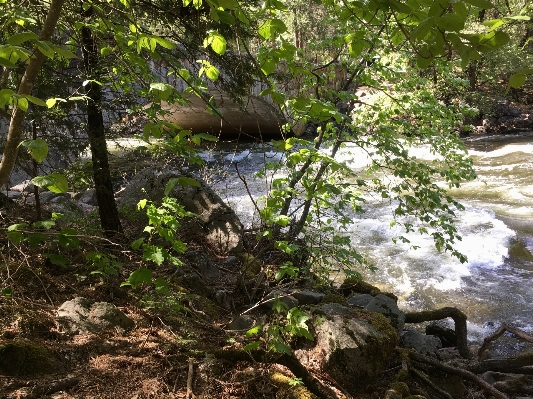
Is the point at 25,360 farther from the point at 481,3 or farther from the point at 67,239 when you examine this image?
the point at 481,3

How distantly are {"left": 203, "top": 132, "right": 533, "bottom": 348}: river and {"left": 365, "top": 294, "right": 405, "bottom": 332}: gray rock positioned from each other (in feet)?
6.83

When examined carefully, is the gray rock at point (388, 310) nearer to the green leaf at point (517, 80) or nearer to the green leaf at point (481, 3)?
the green leaf at point (517, 80)

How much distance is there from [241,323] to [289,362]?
2.48 feet

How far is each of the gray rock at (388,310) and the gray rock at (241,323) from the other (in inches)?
64.8


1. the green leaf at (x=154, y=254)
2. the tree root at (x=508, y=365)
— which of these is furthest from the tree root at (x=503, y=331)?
the green leaf at (x=154, y=254)

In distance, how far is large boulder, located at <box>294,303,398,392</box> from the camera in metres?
2.92

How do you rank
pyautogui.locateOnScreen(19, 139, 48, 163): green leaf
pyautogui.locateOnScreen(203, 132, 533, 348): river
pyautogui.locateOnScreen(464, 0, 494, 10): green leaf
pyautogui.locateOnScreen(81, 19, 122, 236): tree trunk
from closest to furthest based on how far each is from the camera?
1. pyautogui.locateOnScreen(464, 0, 494, 10): green leaf
2. pyautogui.locateOnScreen(19, 139, 48, 163): green leaf
3. pyautogui.locateOnScreen(81, 19, 122, 236): tree trunk
4. pyautogui.locateOnScreen(203, 132, 533, 348): river

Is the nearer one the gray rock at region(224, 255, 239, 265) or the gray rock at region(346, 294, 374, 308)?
the gray rock at region(346, 294, 374, 308)

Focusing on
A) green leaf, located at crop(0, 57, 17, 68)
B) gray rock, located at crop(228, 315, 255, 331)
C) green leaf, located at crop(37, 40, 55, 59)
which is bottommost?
gray rock, located at crop(228, 315, 255, 331)

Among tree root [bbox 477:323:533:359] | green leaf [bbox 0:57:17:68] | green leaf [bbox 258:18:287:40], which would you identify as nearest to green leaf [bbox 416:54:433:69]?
green leaf [bbox 258:18:287:40]

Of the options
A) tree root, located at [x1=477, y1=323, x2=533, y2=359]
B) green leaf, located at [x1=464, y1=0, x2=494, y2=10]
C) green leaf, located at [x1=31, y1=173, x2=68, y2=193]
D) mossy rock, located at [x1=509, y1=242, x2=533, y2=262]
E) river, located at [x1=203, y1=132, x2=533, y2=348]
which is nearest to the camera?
green leaf, located at [x1=464, y1=0, x2=494, y2=10]

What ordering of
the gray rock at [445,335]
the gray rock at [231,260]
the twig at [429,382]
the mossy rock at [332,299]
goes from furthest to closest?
the gray rock at [231,260]
the gray rock at [445,335]
the mossy rock at [332,299]
the twig at [429,382]

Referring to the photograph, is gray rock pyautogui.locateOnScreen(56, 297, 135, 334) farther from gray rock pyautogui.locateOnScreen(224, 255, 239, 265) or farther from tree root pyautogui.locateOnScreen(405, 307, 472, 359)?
tree root pyautogui.locateOnScreen(405, 307, 472, 359)

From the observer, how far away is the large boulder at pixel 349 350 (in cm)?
292
